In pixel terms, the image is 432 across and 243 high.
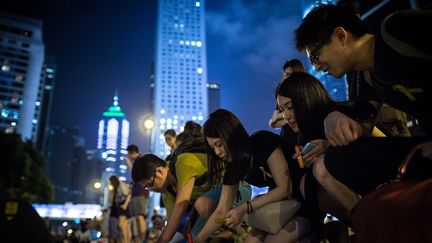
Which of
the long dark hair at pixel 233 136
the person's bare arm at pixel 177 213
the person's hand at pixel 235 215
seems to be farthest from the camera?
the person's bare arm at pixel 177 213

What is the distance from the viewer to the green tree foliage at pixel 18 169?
1159 inches

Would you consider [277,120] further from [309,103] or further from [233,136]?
[309,103]

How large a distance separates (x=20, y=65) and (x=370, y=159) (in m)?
87.3

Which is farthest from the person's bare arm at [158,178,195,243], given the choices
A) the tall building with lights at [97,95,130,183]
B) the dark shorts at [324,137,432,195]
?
the tall building with lights at [97,95,130,183]

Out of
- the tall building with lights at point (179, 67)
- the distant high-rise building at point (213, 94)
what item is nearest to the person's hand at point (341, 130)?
the tall building with lights at point (179, 67)

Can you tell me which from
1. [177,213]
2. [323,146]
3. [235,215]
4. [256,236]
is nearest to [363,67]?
[323,146]

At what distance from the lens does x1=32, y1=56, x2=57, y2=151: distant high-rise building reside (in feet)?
282

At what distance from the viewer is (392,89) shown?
1.55 m

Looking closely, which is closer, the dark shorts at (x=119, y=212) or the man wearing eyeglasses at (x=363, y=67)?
the man wearing eyeglasses at (x=363, y=67)

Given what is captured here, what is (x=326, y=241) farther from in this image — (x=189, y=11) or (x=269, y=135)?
(x=189, y=11)

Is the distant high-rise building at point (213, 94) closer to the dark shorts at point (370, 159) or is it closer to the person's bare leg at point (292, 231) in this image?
the person's bare leg at point (292, 231)

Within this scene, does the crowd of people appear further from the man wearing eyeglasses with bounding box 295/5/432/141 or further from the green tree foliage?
the green tree foliage

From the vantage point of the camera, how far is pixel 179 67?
82.2m

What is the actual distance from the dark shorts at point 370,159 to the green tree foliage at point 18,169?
31717 mm
